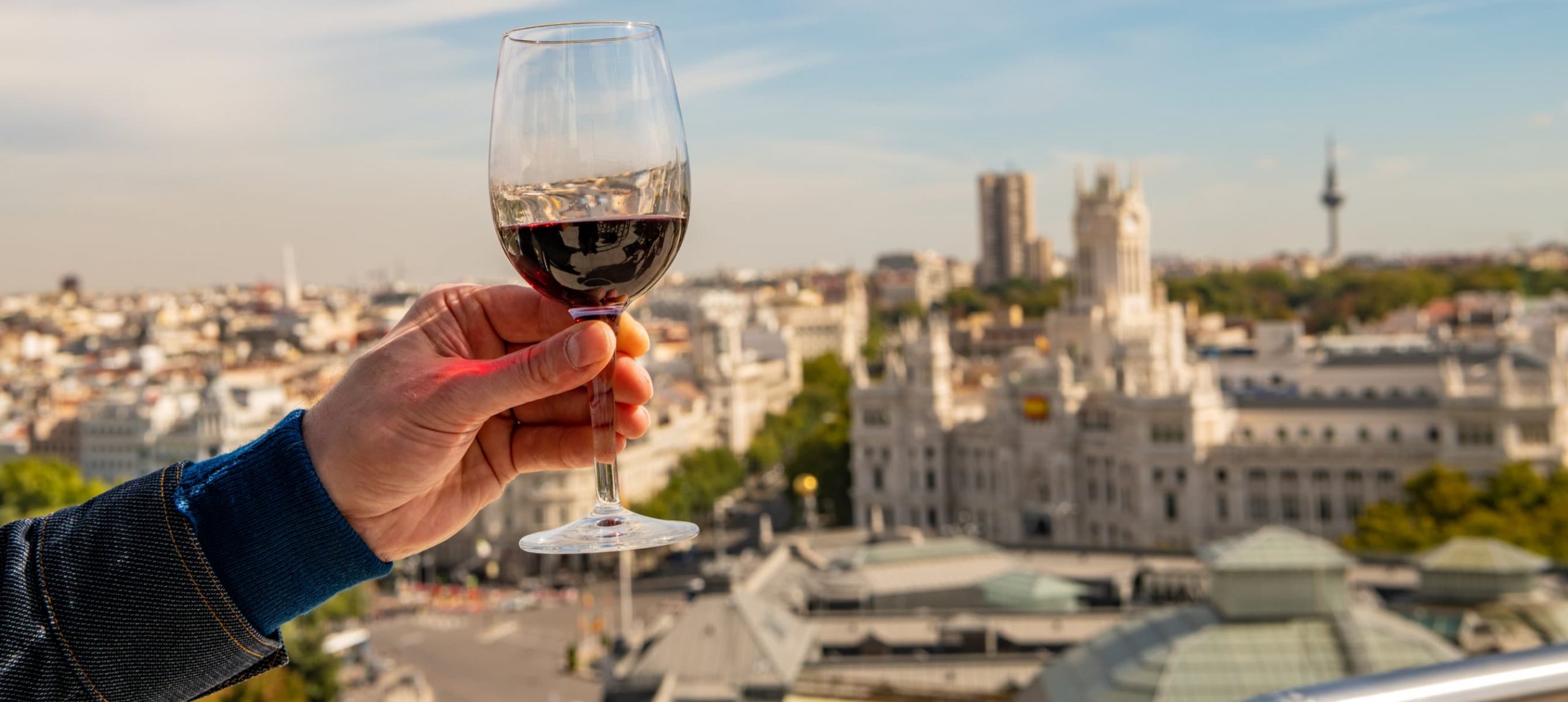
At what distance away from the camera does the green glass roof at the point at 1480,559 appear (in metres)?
26.0

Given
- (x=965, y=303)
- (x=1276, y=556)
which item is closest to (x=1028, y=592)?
(x=1276, y=556)

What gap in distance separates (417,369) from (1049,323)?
183ft

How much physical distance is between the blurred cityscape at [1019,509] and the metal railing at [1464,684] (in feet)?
1.70

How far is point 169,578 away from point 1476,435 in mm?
44569

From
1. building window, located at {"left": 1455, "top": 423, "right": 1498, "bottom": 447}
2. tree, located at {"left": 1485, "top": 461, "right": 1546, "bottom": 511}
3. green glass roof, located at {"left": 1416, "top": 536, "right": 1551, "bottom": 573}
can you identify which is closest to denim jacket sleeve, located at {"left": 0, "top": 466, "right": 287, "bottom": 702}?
green glass roof, located at {"left": 1416, "top": 536, "right": 1551, "bottom": 573}

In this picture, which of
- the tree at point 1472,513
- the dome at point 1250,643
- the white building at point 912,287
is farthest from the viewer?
the white building at point 912,287

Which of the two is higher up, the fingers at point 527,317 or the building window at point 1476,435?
the fingers at point 527,317

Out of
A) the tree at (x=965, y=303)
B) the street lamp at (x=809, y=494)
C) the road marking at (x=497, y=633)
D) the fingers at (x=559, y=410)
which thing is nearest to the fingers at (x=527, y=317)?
the fingers at (x=559, y=410)

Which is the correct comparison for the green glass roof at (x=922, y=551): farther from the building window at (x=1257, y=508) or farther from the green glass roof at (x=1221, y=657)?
the green glass roof at (x=1221, y=657)

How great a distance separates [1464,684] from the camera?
8.48 feet

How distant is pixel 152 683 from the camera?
7.52ft

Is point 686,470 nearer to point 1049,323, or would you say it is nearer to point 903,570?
point 1049,323

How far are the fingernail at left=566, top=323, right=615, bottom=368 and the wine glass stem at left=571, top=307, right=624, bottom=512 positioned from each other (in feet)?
0.35

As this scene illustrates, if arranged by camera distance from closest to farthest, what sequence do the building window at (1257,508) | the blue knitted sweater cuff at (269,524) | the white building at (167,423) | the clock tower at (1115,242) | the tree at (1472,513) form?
1. the blue knitted sweater cuff at (269,524)
2. the tree at (1472,513)
3. the building window at (1257,508)
4. the white building at (167,423)
5. the clock tower at (1115,242)
